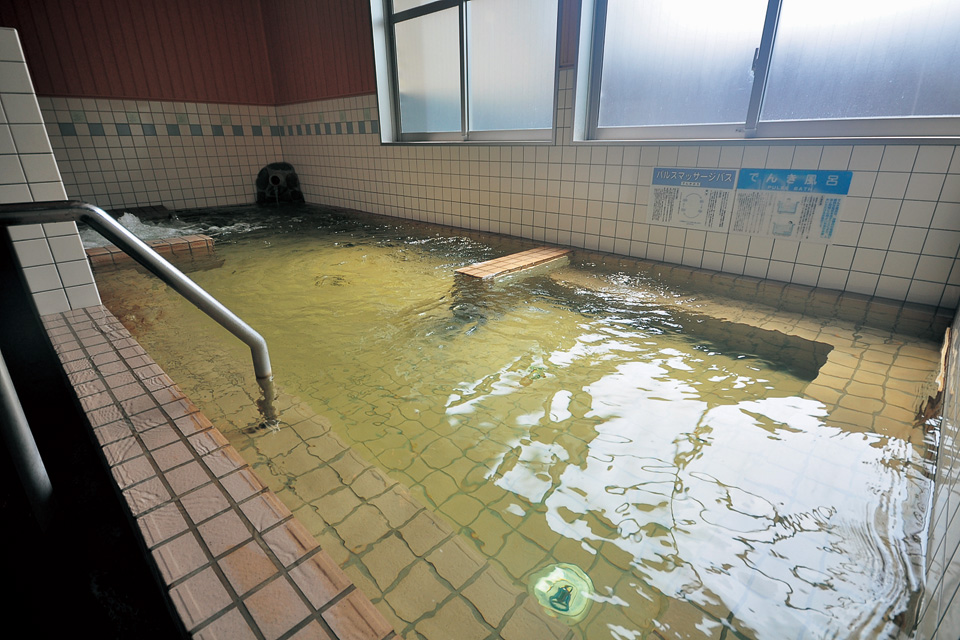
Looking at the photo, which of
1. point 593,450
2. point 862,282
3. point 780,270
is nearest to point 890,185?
point 862,282

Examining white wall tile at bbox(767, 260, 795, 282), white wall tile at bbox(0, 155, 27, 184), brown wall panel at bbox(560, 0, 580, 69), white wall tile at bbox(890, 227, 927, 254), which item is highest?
brown wall panel at bbox(560, 0, 580, 69)

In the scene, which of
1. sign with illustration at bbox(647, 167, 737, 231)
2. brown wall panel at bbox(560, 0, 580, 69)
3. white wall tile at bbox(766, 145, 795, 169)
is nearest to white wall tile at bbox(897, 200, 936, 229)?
white wall tile at bbox(766, 145, 795, 169)

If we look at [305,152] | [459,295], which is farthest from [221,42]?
[459,295]

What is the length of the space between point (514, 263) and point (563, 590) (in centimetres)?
281

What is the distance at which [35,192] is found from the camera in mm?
2283

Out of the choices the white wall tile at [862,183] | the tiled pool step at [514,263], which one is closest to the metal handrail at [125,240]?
the tiled pool step at [514,263]

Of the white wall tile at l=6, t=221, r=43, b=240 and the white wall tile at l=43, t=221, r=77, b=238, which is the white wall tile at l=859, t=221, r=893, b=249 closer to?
the white wall tile at l=43, t=221, r=77, b=238

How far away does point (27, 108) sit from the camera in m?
2.21

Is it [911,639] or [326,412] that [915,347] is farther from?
[326,412]

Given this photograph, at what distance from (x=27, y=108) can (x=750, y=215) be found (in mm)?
4242

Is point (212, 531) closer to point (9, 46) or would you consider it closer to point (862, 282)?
point (9, 46)

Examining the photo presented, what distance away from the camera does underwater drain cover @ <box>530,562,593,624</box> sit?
1.07m

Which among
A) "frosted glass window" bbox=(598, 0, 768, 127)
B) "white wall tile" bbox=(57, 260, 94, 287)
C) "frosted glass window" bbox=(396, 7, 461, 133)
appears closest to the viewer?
"white wall tile" bbox=(57, 260, 94, 287)

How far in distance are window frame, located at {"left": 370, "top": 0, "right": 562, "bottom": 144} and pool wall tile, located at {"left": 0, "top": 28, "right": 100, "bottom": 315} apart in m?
3.43
